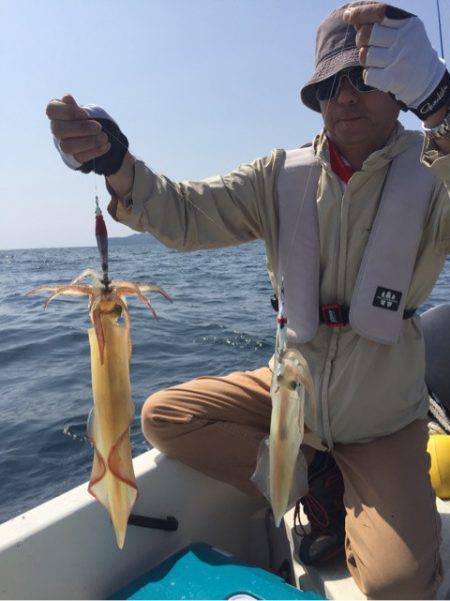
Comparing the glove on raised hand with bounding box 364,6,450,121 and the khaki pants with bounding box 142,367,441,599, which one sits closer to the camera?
the glove on raised hand with bounding box 364,6,450,121

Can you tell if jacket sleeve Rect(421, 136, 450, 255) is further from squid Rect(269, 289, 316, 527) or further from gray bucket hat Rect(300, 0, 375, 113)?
squid Rect(269, 289, 316, 527)

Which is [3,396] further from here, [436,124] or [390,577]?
[436,124]

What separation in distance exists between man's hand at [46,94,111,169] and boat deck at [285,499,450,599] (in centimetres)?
283

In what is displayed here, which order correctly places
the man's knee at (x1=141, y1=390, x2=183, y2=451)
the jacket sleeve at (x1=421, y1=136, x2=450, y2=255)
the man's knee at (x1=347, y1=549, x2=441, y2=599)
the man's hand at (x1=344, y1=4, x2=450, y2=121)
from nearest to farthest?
the man's hand at (x1=344, y1=4, x2=450, y2=121) → the man's knee at (x1=347, y1=549, x2=441, y2=599) → the jacket sleeve at (x1=421, y1=136, x2=450, y2=255) → the man's knee at (x1=141, y1=390, x2=183, y2=451)

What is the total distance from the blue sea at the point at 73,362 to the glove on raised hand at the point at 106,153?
3791 mm

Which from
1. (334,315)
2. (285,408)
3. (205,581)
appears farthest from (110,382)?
(334,315)

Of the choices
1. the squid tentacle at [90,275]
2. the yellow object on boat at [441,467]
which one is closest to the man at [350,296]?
the yellow object on boat at [441,467]

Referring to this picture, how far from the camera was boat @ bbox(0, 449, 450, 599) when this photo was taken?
2.88 m

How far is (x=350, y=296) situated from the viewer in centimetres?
354

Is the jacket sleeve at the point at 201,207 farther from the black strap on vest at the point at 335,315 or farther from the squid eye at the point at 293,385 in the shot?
the squid eye at the point at 293,385

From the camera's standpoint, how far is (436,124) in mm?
2703

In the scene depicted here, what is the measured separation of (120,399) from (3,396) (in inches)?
255

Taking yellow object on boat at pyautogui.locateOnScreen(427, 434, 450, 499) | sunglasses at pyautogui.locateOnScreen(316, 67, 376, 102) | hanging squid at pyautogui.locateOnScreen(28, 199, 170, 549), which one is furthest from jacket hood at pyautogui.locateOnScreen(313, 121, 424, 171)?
yellow object on boat at pyautogui.locateOnScreen(427, 434, 450, 499)

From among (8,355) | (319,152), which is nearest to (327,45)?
(319,152)
